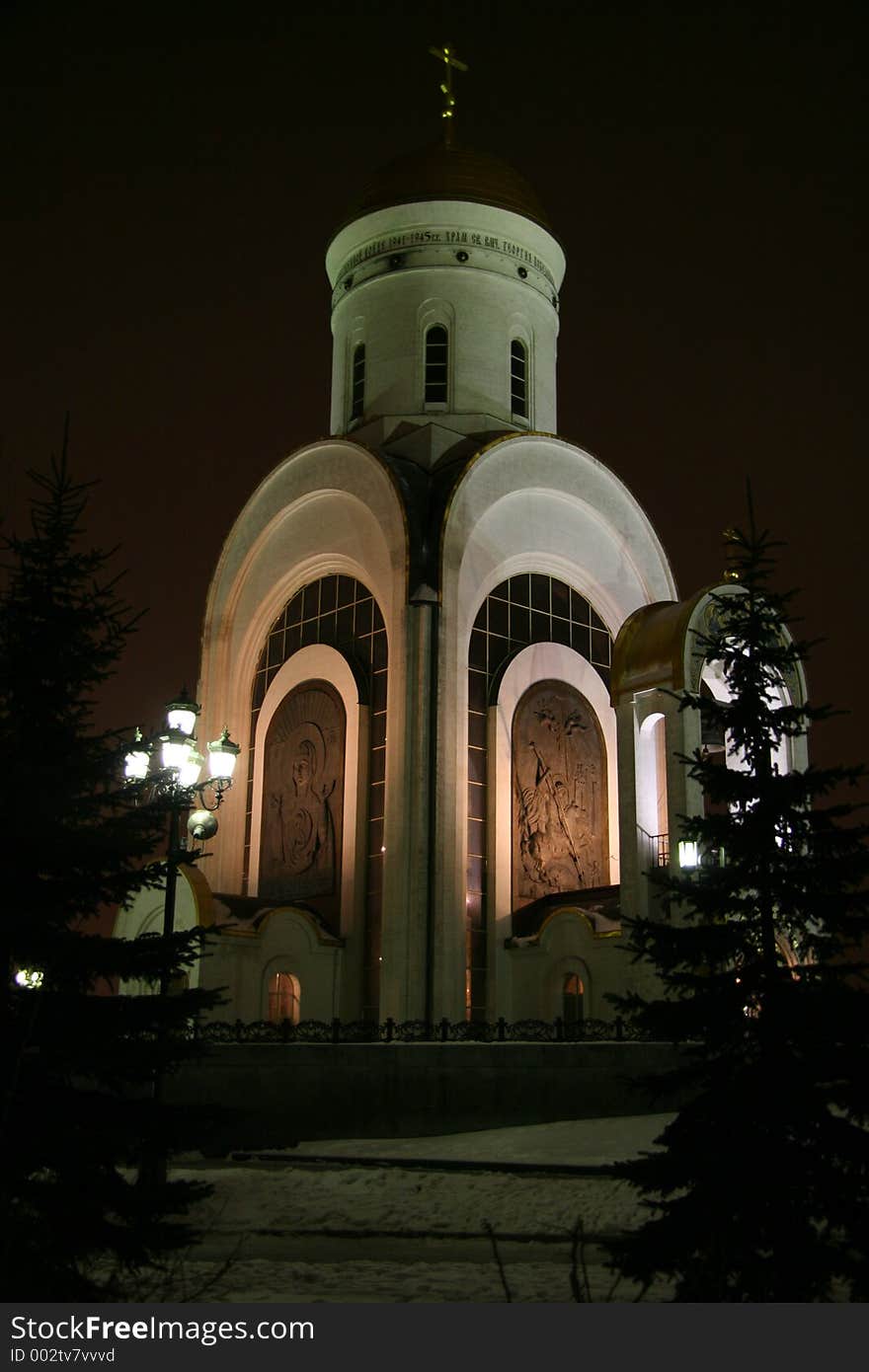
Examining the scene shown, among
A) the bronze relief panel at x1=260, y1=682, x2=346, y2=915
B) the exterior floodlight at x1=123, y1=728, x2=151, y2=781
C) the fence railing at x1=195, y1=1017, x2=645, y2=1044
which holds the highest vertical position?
the bronze relief panel at x1=260, y1=682, x2=346, y2=915

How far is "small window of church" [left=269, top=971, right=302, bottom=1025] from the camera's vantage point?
22953 mm

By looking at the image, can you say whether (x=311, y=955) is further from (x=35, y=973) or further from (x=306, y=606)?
(x=35, y=973)

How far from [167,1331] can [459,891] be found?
56.2ft

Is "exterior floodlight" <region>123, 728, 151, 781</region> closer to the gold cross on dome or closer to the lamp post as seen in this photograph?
the lamp post

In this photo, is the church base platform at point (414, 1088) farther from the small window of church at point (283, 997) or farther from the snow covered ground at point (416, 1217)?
the small window of church at point (283, 997)

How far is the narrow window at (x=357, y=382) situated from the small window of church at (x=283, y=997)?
12.0m

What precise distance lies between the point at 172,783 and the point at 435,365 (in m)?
20.6

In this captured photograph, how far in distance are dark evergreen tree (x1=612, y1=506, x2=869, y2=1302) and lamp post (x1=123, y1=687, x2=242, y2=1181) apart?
2936 millimetres

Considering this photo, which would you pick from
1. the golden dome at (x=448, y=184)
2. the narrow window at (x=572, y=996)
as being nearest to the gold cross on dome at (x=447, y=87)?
the golden dome at (x=448, y=184)

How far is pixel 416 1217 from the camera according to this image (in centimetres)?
1088

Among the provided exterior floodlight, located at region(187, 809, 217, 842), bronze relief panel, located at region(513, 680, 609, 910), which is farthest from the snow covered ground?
bronze relief panel, located at region(513, 680, 609, 910)

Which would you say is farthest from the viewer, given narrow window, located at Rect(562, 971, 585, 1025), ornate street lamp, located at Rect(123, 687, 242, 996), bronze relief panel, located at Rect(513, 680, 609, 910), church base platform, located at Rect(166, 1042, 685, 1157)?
bronze relief panel, located at Rect(513, 680, 609, 910)

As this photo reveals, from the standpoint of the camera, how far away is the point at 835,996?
7.59 m

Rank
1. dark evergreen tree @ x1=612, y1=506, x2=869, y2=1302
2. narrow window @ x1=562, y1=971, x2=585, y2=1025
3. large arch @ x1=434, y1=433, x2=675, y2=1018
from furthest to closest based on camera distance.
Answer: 1. narrow window @ x1=562, y1=971, x2=585, y2=1025
2. large arch @ x1=434, y1=433, x2=675, y2=1018
3. dark evergreen tree @ x1=612, y1=506, x2=869, y2=1302
